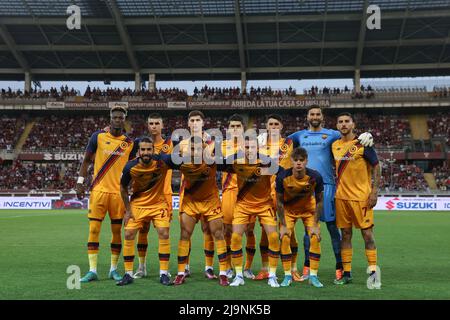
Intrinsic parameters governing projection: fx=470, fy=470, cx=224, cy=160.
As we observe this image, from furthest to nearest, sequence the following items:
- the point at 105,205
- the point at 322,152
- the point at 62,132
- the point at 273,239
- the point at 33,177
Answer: the point at 62,132 → the point at 33,177 → the point at 322,152 → the point at 105,205 → the point at 273,239

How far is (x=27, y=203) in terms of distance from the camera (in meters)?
28.2

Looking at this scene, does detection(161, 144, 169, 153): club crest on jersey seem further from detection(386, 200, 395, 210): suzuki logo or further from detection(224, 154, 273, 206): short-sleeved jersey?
detection(386, 200, 395, 210): suzuki logo

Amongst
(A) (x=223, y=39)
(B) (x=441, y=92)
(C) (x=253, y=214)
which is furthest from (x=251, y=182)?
(B) (x=441, y=92)

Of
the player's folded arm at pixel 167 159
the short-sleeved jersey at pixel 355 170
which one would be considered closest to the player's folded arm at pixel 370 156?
the short-sleeved jersey at pixel 355 170

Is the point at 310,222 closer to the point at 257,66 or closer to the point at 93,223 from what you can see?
the point at 93,223

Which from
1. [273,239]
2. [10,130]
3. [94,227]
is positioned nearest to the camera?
[273,239]

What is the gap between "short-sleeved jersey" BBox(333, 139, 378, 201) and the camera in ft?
22.0

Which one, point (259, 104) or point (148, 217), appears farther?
point (259, 104)

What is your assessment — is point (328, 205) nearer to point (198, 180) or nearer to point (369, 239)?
point (369, 239)

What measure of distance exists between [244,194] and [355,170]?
64.9 inches

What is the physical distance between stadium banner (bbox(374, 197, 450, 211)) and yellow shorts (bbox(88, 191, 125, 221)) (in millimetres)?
22668

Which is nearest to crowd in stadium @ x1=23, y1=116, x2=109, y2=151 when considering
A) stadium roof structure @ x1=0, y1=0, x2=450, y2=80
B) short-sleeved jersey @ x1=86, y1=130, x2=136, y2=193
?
stadium roof structure @ x1=0, y1=0, x2=450, y2=80
